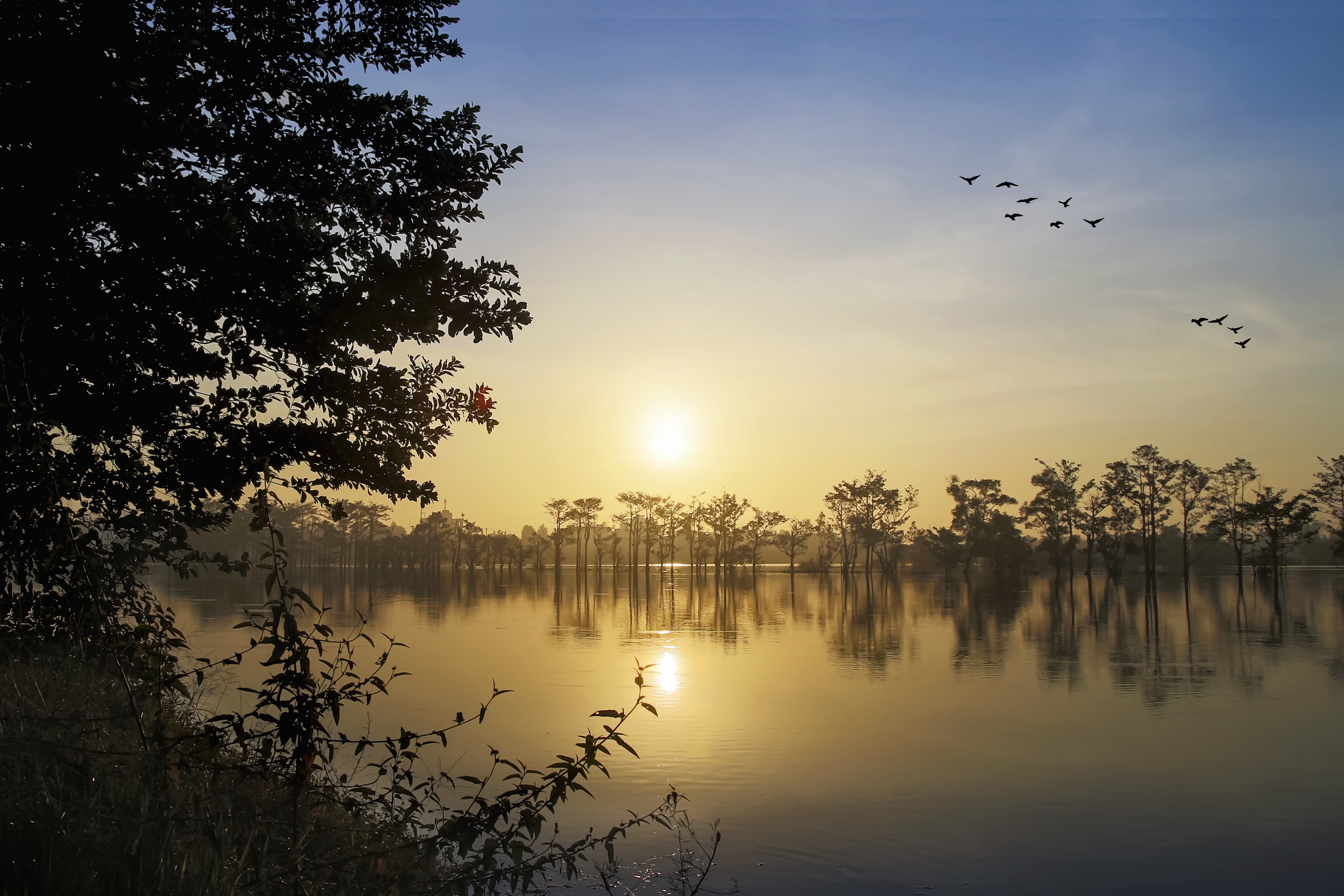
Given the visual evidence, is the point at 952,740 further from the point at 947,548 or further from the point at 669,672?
the point at 947,548

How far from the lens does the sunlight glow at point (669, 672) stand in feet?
69.5

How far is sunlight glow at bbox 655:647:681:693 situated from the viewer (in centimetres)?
2117

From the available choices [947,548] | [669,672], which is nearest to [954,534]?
[947,548]

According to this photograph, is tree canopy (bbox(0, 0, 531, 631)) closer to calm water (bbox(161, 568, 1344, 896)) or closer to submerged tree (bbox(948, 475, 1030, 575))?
calm water (bbox(161, 568, 1344, 896))

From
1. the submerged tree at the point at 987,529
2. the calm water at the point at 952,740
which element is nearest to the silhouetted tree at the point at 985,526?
the submerged tree at the point at 987,529

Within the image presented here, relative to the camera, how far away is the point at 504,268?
345 inches

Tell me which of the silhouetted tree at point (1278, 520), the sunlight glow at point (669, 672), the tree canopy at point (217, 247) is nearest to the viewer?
the tree canopy at point (217, 247)

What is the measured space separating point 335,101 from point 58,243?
295cm

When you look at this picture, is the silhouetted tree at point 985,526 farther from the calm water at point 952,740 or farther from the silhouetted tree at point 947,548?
the calm water at point 952,740

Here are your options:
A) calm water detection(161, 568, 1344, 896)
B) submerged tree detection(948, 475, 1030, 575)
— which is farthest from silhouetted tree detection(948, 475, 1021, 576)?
calm water detection(161, 568, 1344, 896)

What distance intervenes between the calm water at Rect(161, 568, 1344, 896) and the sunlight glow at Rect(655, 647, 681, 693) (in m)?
0.13

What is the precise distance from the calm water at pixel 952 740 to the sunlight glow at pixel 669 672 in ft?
0.43

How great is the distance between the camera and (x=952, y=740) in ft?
50.6

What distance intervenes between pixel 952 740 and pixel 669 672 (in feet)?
31.7
